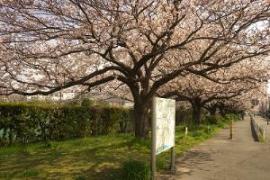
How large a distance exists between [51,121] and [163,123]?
10.6 meters

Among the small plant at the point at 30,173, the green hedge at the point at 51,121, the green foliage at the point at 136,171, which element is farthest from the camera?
the green hedge at the point at 51,121

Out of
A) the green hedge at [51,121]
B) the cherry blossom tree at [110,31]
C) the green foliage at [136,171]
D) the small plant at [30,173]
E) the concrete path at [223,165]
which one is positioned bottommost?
the concrete path at [223,165]

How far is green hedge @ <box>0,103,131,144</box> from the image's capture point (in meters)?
16.2

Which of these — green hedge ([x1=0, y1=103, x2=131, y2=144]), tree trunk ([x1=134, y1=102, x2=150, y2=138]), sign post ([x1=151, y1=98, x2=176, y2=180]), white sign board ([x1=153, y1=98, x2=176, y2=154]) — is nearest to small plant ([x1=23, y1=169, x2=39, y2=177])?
sign post ([x1=151, y1=98, x2=176, y2=180])

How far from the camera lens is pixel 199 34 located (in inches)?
540

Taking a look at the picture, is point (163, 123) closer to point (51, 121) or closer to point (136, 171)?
point (136, 171)

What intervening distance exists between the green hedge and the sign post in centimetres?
826

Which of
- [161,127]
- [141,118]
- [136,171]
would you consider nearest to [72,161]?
[136,171]

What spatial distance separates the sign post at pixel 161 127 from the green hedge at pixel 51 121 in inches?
325

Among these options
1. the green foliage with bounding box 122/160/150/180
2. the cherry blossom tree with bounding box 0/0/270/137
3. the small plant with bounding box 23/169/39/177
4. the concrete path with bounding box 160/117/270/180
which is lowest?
the concrete path with bounding box 160/117/270/180

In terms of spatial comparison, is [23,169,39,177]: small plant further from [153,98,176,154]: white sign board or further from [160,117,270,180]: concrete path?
[160,117,270,180]: concrete path

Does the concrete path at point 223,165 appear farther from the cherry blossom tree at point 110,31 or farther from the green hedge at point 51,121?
the green hedge at point 51,121

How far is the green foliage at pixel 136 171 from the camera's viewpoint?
28.3ft

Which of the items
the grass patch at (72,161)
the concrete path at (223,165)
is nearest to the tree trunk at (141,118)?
the grass patch at (72,161)
